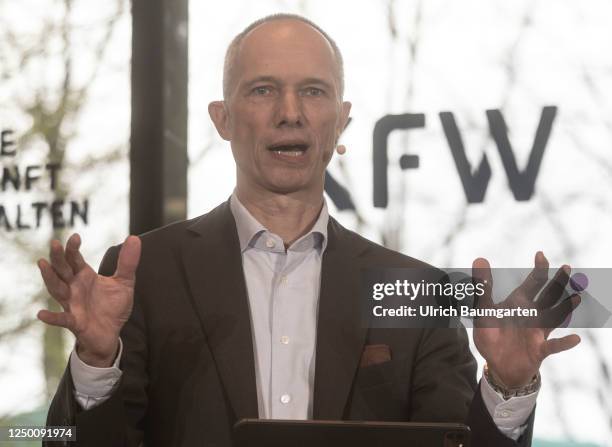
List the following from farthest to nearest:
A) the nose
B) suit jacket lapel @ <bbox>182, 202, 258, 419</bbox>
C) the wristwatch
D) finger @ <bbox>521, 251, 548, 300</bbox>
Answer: the nose → suit jacket lapel @ <bbox>182, 202, 258, 419</bbox> → the wristwatch → finger @ <bbox>521, 251, 548, 300</bbox>

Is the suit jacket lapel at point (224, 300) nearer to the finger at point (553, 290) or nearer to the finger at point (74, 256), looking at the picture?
the finger at point (74, 256)

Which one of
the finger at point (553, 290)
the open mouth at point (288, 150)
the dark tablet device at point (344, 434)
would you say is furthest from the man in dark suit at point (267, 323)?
the dark tablet device at point (344, 434)

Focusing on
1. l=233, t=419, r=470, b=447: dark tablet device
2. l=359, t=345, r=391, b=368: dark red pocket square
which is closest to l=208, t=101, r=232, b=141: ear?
l=359, t=345, r=391, b=368: dark red pocket square

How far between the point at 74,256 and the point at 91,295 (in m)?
0.06

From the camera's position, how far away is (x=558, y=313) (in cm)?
114

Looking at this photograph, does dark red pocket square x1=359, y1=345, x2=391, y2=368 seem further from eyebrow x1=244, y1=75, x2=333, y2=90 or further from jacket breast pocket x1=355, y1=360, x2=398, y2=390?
eyebrow x1=244, y1=75, x2=333, y2=90

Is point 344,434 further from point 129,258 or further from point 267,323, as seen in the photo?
point 267,323

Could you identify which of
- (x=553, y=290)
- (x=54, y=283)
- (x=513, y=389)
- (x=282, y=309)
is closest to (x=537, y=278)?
(x=553, y=290)

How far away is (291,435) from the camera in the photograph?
869 mm

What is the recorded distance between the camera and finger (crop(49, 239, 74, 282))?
1150 millimetres

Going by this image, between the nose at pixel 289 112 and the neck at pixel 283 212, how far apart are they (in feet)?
0.44

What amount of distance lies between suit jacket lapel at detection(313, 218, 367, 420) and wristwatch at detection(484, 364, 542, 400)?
0.89 feet

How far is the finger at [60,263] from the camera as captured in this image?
1.15 m

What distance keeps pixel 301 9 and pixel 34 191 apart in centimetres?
94
